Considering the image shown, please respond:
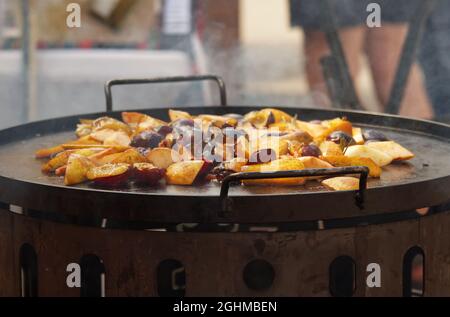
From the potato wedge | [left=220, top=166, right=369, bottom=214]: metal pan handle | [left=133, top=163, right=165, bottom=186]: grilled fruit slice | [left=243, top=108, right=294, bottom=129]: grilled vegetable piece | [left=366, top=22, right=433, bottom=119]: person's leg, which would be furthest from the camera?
[left=366, top=22, right=433, bottom=119]: person's leg

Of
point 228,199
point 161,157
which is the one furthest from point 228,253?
point 161,157

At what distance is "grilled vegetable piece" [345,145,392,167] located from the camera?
2725 millimetres

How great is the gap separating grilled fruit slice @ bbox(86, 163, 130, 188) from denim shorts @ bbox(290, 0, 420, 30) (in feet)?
12.0

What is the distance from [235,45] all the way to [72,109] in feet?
4.77

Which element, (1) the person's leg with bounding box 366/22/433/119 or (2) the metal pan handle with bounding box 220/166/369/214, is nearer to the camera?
(2) the metal pan handle with bounding box 220/166/369/214

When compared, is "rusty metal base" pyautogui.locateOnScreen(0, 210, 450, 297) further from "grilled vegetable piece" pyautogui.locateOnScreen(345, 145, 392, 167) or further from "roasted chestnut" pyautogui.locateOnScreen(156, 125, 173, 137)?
"roasted chestnut" pyautogui.locateOnScreen(156, 125, 173, 137)

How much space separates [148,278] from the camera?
7.48 feet

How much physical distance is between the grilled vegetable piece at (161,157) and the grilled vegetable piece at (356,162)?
482 mm

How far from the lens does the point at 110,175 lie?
246 cm

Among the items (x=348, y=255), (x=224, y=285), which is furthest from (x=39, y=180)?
(x=348, y=255)

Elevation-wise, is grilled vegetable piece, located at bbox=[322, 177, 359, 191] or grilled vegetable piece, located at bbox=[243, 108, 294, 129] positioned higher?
grilled vegetable piece, located at bbox=[243, 108, 294, 129]

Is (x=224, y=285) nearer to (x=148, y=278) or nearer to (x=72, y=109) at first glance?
(x=148, y=278)

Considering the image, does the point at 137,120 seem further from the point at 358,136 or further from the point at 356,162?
the point at 356,162

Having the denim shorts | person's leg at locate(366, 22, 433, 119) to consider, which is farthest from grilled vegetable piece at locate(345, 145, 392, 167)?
person's leg at locate(366, 22, 433, 119)
